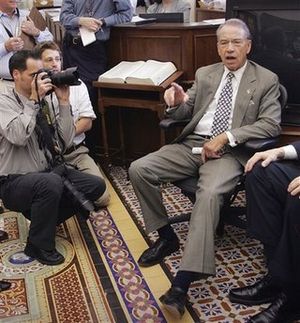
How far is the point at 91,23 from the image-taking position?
3.51 m

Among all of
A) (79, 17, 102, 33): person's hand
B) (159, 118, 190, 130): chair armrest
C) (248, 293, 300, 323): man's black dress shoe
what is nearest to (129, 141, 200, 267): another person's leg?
(159, 118, 190, 130): chair armrest

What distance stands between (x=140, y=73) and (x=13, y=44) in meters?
0.92

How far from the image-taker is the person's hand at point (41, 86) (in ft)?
8.12

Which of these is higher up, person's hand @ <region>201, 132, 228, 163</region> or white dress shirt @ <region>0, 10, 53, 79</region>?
white dress shirt @ <region>0, 10, 53, 79</region>

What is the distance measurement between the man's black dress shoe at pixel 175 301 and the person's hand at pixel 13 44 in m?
Answer: 2.15

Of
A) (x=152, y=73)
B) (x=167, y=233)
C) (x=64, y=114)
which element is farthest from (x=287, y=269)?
(x=152, y=73)

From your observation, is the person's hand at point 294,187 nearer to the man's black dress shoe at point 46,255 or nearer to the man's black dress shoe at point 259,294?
the man's black dress shoe at point 259,294

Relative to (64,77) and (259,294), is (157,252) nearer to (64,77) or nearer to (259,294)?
(259,294)

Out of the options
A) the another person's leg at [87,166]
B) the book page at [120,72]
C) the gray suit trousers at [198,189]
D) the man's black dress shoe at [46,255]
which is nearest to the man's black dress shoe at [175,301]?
the gray suit trousers at [198,189]

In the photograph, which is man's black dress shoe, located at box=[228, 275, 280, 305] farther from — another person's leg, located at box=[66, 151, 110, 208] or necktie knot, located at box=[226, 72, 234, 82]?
another person's leg, located at box=[66, 151, 110, 208]

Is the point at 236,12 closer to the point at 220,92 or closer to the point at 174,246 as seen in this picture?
the point at 220,92

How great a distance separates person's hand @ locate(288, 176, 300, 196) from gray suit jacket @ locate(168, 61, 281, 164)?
0.51 m

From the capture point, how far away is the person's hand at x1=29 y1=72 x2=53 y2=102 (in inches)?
97.4

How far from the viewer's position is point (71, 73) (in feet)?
8.20
